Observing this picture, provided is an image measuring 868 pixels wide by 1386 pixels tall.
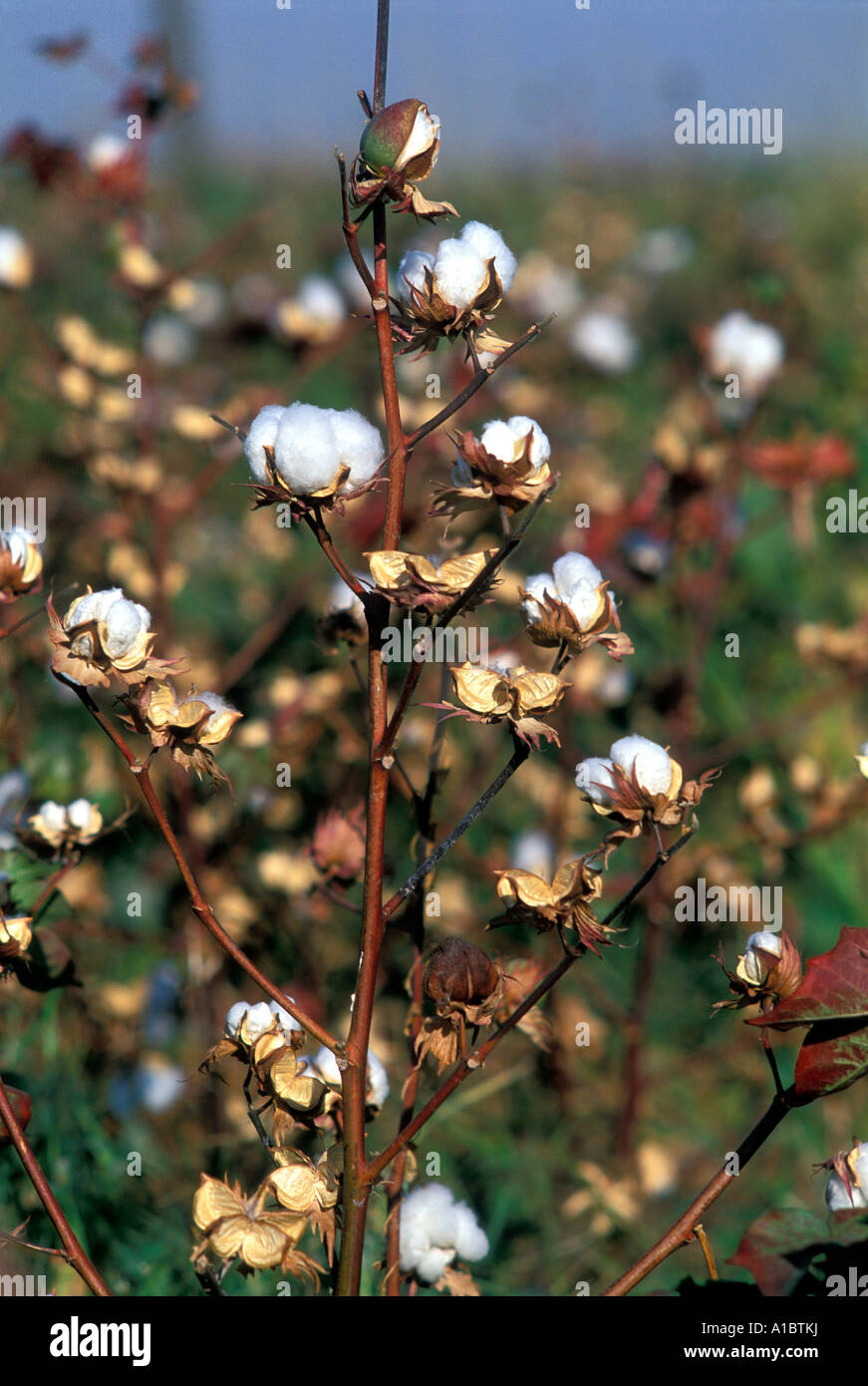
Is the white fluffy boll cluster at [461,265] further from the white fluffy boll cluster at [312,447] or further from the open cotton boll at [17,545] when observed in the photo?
the open cotton boll at [17,545]

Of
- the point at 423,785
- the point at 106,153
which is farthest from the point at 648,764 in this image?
the point at 106,153

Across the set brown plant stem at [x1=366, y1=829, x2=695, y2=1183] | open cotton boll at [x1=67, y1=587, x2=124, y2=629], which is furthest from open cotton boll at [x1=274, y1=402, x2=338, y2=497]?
brown plant stem at [x1=366, y1=829, x2=695, y2=1183]

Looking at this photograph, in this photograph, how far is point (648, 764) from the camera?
553 millimetres

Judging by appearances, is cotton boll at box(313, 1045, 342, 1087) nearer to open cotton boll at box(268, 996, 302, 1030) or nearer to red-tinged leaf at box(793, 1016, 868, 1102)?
open cotton boll at box(268, 996, 302, 1030)

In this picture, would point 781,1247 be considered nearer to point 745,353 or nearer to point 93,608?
point 93,608

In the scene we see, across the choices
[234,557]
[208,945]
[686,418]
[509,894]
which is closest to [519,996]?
[509,894]

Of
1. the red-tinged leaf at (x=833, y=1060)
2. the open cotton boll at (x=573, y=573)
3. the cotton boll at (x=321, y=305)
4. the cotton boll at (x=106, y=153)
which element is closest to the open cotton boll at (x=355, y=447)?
the open cotton boll at (x=573, y=573)

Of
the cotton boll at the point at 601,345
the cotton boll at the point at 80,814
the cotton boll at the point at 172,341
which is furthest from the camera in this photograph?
the cotton boll at the point at 172,341

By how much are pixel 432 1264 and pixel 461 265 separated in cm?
54

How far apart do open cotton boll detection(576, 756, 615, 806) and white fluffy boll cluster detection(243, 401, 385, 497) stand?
0.18 metres

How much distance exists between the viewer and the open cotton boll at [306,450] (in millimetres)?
499

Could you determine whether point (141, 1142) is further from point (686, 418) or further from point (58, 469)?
point (686, 418)

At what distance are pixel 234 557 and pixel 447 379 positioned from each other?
72 cm

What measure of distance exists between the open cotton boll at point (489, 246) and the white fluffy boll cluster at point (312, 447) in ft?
0.31
